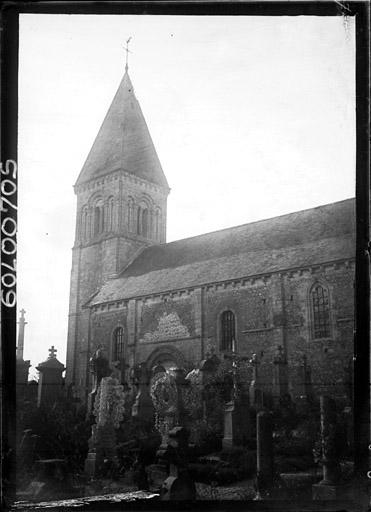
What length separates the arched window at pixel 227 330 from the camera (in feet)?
60.0

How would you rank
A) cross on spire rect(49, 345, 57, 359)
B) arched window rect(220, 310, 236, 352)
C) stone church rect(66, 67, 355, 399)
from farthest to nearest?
arched window rect(220, 310, 236, 352), stone church rect(66, 67, 355, 399), cross on spire rect(49, 345, 57, 359)

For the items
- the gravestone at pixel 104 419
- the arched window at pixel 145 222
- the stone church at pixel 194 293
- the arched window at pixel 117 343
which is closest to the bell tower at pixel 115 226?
the arched window at pixel 145 222

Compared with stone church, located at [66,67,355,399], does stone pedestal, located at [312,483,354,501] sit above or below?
below

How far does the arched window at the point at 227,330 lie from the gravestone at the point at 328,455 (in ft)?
32.2

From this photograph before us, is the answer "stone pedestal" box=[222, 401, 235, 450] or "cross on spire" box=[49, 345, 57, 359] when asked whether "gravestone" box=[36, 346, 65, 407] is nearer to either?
"cross on spire" box=[49, 345, 57, 359]

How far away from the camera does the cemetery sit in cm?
689

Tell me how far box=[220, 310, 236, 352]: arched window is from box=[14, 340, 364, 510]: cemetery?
3.69m

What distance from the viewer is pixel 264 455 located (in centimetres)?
911

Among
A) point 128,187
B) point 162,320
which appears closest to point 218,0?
point 162,320

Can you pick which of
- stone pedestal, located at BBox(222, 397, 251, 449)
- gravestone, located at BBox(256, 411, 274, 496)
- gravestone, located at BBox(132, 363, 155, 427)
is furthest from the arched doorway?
gravestone, located at BBox(256, 411, 274, 496)

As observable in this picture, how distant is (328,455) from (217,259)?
13123mm

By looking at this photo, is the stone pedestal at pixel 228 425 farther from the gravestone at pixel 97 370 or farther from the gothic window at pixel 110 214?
the gothic window at pixel 110 214

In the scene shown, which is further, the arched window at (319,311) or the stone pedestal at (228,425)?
the arched window at (319,311)

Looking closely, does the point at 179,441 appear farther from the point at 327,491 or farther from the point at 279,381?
the point at 279,381
